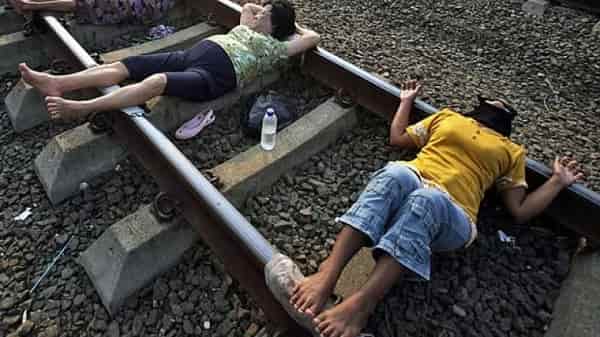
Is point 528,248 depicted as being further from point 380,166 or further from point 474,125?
point 380,166

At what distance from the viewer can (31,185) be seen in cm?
309

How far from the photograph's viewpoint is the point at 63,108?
302 centimetres

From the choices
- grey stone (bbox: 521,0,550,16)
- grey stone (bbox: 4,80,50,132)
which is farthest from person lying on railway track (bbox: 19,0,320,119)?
grey stone (bbox: 521,0,550,16)

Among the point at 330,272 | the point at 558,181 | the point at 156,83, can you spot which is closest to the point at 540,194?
the point at 558,181

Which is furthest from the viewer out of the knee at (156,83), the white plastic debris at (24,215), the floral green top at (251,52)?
the floral green top at (251,52)

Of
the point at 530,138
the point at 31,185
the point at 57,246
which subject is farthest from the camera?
the point at 530,138

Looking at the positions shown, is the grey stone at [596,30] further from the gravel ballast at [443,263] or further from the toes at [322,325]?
the toes at [322,325]

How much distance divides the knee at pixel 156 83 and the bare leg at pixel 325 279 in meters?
1.88

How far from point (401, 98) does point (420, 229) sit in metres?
1.37

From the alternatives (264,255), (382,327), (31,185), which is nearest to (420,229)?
(382,327)

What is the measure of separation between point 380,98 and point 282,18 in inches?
49.9

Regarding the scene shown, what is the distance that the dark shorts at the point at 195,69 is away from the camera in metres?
3.47

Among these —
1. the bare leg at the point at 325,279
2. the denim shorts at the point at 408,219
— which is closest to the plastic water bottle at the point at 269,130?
the denim shorts at the point at 408,219

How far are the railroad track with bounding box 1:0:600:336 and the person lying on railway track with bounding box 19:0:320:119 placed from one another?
0.12m
